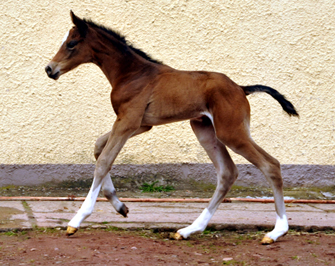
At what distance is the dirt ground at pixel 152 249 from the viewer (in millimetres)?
3078

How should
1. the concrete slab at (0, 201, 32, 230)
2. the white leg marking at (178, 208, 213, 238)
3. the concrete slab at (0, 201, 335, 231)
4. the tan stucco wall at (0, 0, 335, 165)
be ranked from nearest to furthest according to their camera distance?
the white leg marking at (178, 208, 213, 238) < the concrete slab at (0, 201, 32, 230) < the concrete slab at (0, 201, 335, 231) < the tan stucco wall at (0, 0, 335, 165)

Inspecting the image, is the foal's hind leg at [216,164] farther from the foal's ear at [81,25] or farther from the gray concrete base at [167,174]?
the gray concrete base at [167,174]

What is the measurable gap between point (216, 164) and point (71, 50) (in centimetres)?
163

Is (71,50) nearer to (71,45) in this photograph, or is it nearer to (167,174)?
(71,45)

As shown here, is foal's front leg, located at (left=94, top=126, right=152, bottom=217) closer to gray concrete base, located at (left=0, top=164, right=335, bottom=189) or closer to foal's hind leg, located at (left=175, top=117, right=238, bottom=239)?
foal's hind leg, located at (left=175, top=117, right=238, bottom=239)

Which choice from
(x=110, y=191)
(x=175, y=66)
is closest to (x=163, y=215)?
(x=110, y=191)

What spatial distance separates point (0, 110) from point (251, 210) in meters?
3.37

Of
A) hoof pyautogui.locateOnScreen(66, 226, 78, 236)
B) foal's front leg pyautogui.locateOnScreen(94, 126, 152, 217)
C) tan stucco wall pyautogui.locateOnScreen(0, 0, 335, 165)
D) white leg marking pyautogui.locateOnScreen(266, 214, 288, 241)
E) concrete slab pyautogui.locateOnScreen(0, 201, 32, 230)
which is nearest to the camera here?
hoof pyautogui.locateOnScreen(66, 226, 78, 236)

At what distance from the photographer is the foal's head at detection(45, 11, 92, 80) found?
3.94 meters

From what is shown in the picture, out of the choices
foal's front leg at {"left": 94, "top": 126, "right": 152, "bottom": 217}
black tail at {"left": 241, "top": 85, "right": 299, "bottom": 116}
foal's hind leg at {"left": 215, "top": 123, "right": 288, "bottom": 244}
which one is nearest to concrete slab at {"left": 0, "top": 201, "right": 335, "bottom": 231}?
foal's front leg at {"left": 94, "top": 126, "right": 152, "bottom": 217}

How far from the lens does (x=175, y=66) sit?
5969 mm

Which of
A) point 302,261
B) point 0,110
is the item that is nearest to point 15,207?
point 0,110

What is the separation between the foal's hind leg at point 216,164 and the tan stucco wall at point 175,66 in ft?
5.94

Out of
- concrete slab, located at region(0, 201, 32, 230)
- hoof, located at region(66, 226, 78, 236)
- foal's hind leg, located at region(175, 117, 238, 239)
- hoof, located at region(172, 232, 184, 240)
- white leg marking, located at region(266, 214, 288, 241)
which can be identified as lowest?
concrete slab, located at region(0, 201, 32, 230)
